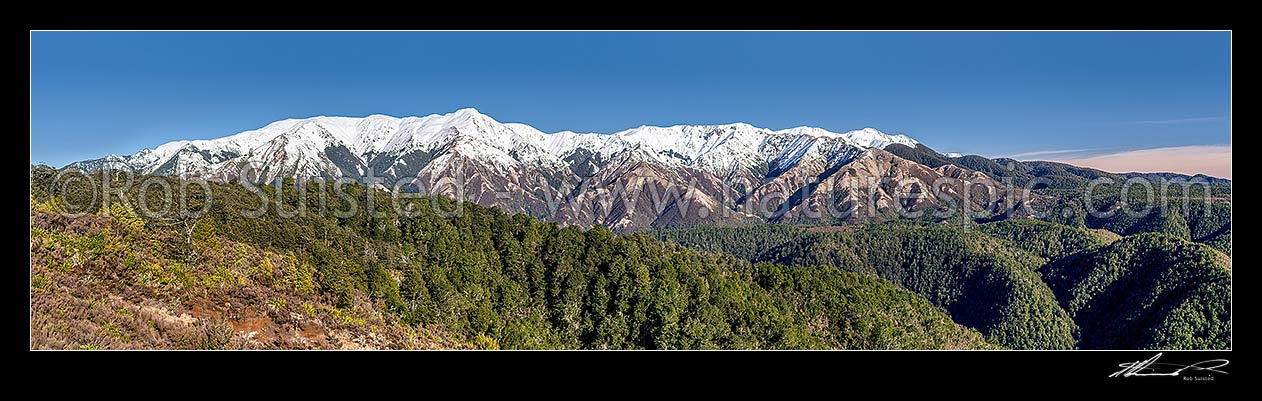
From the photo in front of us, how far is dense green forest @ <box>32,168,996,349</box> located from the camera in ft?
36.2

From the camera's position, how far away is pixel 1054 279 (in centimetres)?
8219

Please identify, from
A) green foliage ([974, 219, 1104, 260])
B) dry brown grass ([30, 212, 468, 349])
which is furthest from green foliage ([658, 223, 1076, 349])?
dry brown grass ([30, 212, 468, 349])

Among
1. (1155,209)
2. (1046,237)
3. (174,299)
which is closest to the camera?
(174,299)

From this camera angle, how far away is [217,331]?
1030 centimetres

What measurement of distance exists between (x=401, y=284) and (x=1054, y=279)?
89234 mm

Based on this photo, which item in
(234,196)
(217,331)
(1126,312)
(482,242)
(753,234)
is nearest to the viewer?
(217,331)

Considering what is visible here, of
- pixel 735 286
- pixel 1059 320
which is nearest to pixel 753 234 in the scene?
pixel 1059 320
